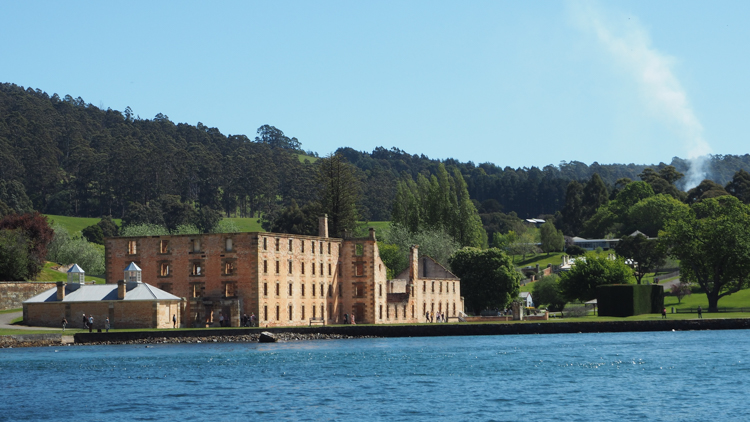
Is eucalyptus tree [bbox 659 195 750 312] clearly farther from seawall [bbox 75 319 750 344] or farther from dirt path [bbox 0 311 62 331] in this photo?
dirt path [bbox 0 311 62 331]

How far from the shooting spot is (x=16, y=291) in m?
83.8

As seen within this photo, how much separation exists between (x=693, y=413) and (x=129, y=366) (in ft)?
102

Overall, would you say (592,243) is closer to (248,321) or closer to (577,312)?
(577,312)

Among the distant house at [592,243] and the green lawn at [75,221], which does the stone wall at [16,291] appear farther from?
the distant house at [592,243]

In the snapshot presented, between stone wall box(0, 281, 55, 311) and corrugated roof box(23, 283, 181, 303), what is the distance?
860cm

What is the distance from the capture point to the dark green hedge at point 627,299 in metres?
90.8

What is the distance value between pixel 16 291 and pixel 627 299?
53897mm

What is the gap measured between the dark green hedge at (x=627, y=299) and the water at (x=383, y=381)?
68.1 feet

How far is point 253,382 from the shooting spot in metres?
46.9

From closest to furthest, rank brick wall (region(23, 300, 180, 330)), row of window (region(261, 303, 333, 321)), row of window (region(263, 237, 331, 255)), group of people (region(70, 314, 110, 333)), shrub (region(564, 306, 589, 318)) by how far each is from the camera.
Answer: group of people (region(70, 314, 110, 333)) → brick wall (region(23, 300, 180, 330)) → row of window (region(261, 303, 333, 321)) → row of window (region(263, 237, 331, 255)) → shrub (region(564, 306, 589, 318))

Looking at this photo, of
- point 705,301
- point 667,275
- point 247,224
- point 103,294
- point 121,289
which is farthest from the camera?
point 247,224

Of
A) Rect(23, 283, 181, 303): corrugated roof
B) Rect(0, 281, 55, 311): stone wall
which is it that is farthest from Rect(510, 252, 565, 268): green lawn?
Rect(23, 283, 181, 303): corrugated roof

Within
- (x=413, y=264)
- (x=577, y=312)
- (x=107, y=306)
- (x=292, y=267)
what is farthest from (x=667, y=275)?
(x=107, y=306)

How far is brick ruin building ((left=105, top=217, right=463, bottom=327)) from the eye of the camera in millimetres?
79000
